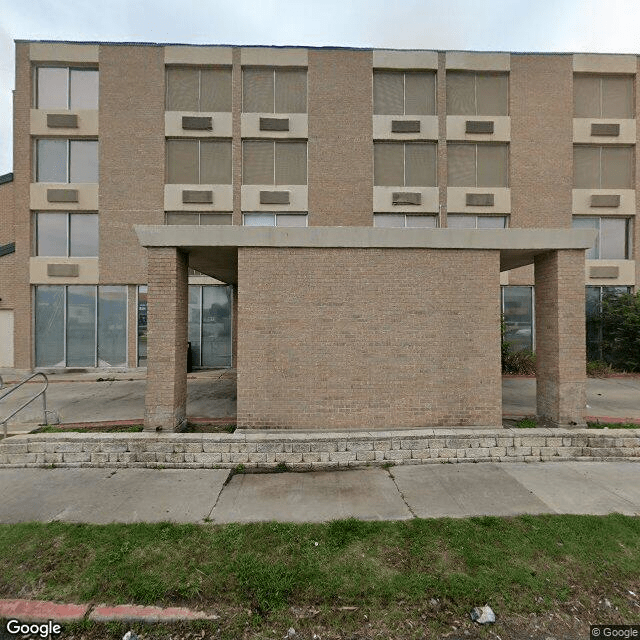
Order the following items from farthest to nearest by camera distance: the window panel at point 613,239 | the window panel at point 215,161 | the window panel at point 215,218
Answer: the window panel at point 613,239 < the window panel at point 215,218 < the window panel at point 215,161

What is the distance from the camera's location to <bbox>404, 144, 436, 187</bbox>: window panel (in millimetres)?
15219

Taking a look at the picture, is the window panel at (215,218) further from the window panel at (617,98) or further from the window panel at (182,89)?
the window panel at (617,98)

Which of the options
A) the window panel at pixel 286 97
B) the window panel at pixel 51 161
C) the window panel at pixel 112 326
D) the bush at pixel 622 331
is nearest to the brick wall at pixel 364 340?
the window panel at pixel 112 326

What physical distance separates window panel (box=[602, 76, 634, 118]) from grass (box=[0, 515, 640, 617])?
19688 millimetres

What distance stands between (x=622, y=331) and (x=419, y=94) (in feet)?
46.3

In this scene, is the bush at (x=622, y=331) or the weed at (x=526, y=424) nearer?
the weed at (x=526, y=424)

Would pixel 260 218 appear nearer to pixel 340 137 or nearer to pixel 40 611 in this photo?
pixel 340 137

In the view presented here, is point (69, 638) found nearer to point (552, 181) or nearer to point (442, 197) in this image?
point (442, 197)

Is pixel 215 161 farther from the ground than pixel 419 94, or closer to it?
closer to it

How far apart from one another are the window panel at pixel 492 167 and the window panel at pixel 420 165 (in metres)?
2.23

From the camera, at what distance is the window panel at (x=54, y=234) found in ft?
47.6

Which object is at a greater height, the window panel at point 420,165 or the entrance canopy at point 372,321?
the window panel at point 420,165

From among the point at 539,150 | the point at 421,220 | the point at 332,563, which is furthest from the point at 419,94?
the point at 332,563

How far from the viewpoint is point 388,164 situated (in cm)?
1516
